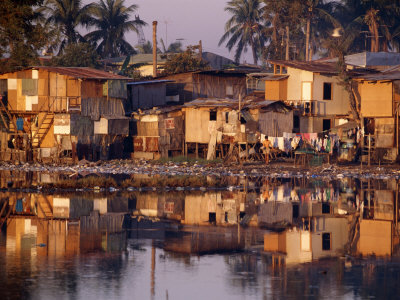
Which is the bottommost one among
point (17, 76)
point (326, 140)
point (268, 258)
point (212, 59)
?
point (268, 258)

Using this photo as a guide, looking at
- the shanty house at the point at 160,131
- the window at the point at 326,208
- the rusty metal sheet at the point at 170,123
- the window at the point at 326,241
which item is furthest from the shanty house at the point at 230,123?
the window at the point at 326,241

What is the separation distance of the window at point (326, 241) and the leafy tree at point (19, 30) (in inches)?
701

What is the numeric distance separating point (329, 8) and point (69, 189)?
4697cm

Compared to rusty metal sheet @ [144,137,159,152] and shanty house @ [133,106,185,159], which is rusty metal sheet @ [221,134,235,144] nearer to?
shanty house @ [133,106,185,159]

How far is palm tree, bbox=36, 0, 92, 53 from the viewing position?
186 feet

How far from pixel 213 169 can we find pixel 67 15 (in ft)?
90.6

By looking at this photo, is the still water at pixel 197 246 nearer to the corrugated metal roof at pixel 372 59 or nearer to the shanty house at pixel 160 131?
the shanty house at pixel 160 131

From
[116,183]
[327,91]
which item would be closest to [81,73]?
[327,91]

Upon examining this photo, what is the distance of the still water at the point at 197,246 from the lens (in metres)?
10.3

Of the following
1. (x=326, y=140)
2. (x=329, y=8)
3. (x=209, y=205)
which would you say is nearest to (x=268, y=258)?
(x=209, y=205)

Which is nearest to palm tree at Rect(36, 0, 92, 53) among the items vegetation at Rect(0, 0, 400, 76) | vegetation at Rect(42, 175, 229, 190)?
vegetation at Rect(0, 0, 400, 76)

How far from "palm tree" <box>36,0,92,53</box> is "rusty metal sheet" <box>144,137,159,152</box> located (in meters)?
17.4

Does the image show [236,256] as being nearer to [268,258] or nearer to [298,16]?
[268,258]

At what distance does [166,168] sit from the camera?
35.2 meters
